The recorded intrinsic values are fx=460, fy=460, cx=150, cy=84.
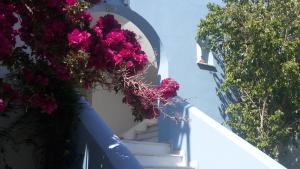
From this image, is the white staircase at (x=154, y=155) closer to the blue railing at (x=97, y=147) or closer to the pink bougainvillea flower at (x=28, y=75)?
the blue railing at (x=97, y=147)

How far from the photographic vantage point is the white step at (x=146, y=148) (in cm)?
752

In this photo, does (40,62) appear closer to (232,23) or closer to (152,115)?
(152,115)

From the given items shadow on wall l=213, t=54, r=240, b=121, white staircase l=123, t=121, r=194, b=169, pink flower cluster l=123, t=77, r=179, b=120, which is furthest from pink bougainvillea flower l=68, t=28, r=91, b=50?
shadow on wall l=213, t=54, r=240, b=121

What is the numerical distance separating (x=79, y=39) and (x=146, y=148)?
3604 mm

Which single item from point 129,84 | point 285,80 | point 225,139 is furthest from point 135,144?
point 285,80

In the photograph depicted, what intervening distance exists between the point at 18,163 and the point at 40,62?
5.92ft

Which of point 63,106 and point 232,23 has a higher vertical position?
point 232,23

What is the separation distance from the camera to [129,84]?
5234mm

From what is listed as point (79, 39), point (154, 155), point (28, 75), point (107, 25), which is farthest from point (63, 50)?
point (154, 155)

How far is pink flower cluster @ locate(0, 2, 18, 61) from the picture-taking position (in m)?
4.18

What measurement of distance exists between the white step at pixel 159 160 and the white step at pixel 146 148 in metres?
0.21

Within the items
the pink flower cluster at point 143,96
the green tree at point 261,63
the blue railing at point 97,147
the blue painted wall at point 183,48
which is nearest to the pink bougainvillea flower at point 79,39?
the pink flower cluster at point 143,96

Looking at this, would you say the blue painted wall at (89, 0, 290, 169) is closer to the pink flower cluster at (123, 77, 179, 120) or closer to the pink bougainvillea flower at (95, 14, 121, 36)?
the pink flower cluster at (123, 77, 179, 120)

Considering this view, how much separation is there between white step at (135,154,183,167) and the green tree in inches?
69.6
